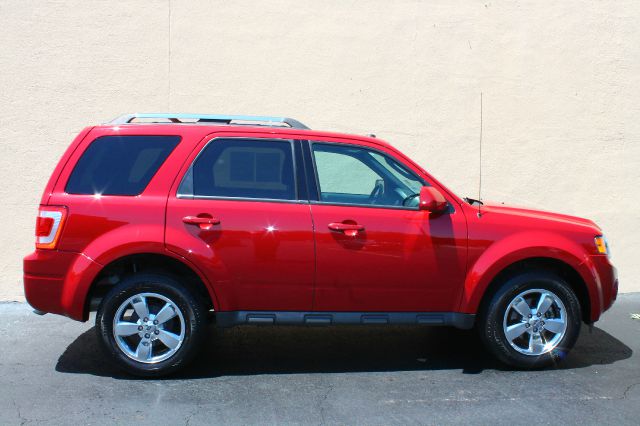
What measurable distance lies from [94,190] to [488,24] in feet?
17.0

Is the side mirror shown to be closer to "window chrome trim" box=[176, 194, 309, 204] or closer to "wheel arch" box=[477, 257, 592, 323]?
"wheel arch" box=[477, 257, 592, 323]

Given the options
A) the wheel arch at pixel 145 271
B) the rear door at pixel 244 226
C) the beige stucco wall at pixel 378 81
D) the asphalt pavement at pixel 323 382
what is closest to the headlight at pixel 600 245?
the asphalt pavement at pixel 323 382

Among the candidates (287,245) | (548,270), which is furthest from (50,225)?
(548,270)

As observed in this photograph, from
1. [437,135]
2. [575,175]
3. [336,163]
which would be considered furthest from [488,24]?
[336,163]

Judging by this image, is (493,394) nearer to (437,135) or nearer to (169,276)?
(169,276)

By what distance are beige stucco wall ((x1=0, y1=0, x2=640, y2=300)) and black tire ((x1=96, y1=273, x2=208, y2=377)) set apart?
3.09m

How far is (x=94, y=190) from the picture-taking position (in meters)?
4.97

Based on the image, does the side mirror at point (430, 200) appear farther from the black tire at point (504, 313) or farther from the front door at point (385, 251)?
the black tire at point (504, 313)

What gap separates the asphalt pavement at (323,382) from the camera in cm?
439

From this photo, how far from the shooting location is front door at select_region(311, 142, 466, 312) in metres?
5.00

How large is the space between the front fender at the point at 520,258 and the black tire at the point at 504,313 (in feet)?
0.41

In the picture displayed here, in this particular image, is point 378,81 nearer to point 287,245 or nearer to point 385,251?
point 385,251

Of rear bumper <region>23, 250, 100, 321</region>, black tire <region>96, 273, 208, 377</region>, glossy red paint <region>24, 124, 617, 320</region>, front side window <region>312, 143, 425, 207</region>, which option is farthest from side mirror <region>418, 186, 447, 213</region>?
rear bumper <region>23, 250, 100, 321</region>

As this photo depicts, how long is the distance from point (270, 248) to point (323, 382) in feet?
3.55
